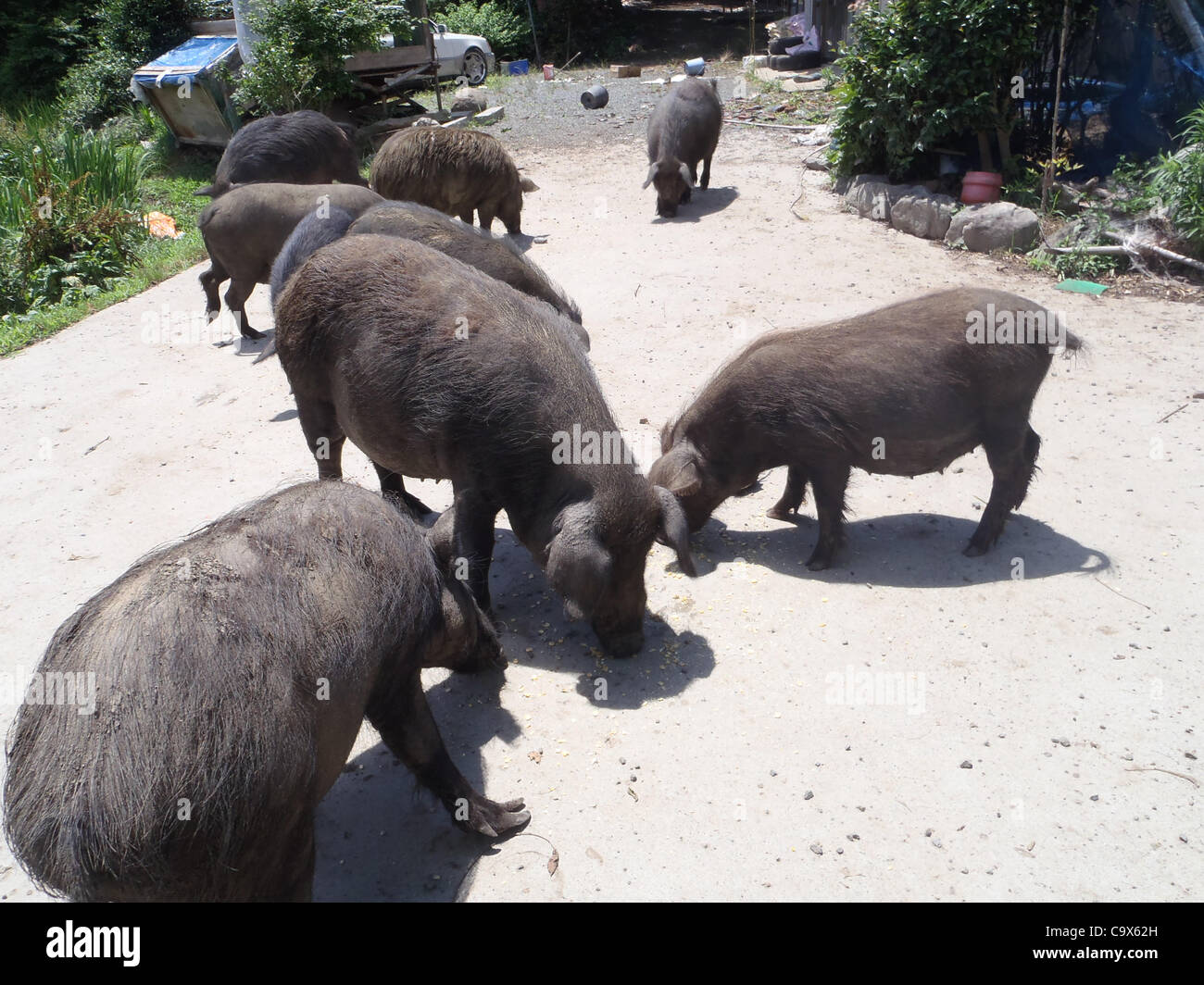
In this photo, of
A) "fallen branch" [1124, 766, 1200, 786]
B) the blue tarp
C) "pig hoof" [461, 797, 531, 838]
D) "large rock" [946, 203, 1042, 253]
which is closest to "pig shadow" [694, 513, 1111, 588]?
"fallen branch" [1124, 766, 1200, 786]

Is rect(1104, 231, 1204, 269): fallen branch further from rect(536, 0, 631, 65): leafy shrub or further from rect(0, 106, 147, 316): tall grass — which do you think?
rect(536, 0, 631, 65): leafy shrub

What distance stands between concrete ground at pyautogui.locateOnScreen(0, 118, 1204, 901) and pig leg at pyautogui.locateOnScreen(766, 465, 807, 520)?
0.29 ft

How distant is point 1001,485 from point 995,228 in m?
5.57

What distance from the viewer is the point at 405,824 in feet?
12.7

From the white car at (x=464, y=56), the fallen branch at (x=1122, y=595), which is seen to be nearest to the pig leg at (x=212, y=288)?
the fallen branch at (x=1122, y=595)

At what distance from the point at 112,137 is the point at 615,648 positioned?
61.9 ft

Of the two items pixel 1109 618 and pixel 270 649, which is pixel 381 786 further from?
pixel 1109 618

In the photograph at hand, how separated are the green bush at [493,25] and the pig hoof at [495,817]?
26.0 metres

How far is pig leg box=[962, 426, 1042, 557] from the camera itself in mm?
5451

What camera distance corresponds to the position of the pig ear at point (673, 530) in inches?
178

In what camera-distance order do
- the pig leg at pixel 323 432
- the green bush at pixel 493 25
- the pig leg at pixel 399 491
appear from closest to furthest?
1. the pig leg at pixel 323 432
2. the pig leg at pixel 399 491
3. the green bush at pixel 493 25

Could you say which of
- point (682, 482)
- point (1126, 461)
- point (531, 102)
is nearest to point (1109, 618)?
point (1126, 461)

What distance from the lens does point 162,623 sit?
2.77 metres

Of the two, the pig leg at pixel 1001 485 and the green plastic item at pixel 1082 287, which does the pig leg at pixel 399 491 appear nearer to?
the pig leg at pixel 1001 485
